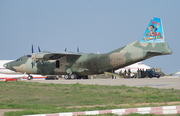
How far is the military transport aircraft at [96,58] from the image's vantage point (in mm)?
37625

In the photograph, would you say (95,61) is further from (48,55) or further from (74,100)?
(74,100)

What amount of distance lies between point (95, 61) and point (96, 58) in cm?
49

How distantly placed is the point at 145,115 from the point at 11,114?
4.77 m

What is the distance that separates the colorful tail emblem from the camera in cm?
3772

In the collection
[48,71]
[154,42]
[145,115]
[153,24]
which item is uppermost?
[153,24]

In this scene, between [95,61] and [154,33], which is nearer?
[154,33]

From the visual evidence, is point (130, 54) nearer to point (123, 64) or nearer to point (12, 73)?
point (123, 64)

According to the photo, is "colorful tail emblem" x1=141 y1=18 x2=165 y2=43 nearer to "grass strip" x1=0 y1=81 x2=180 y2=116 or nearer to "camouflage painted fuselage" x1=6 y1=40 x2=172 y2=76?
"camouflage painted fuselage" x1=6 y1=40 x2=172 y2=76

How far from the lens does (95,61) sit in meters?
40.4

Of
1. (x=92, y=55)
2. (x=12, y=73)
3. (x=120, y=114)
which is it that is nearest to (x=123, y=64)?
(x=92, y=55)

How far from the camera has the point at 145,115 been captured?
9094 millimetres


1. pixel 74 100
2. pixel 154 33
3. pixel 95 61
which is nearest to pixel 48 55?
pixel 95 61

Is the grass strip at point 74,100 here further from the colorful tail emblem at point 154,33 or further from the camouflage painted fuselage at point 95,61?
the colorful tail emblem at point 154,33

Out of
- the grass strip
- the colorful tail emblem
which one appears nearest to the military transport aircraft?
the colorful tail emblem
